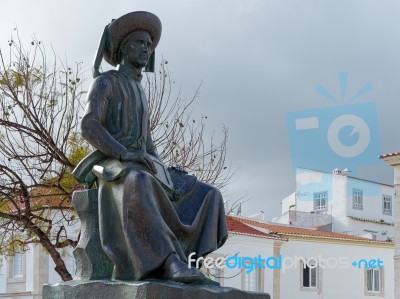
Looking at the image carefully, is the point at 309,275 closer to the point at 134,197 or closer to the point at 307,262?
the point at 307,262

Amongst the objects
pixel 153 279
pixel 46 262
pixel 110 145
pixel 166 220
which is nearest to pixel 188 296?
pixel 153 279

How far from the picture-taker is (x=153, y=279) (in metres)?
5.39

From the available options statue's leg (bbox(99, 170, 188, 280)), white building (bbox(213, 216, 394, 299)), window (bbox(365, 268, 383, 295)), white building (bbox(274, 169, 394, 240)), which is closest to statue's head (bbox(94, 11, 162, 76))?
statue's leg (bbox(99, 170, 188, 280))

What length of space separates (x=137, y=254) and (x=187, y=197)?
2.46 feet

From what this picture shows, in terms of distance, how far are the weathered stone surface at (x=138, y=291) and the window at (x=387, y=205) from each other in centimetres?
3588

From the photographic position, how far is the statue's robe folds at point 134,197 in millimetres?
5457

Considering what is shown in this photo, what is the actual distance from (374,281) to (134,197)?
30.0 meters

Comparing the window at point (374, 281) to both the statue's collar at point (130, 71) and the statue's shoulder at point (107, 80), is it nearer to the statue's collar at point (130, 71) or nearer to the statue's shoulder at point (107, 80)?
the statue's collar at point (130, 71)

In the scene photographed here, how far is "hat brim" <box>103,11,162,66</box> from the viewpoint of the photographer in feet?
20.4

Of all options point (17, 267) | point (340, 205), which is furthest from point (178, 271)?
point (340, 205)

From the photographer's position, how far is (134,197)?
216 inches

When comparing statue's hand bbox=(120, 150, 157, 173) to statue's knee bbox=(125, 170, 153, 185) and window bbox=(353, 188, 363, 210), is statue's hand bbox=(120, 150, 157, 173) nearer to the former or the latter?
statue's knee bbox=(125, 170, 153, 185)

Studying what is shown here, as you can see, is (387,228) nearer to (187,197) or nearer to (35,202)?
(35,202)

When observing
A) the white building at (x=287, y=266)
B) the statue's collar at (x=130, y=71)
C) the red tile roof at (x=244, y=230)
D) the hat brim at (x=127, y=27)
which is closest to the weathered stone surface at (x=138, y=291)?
the statue's collar at (x=130, y=71)
